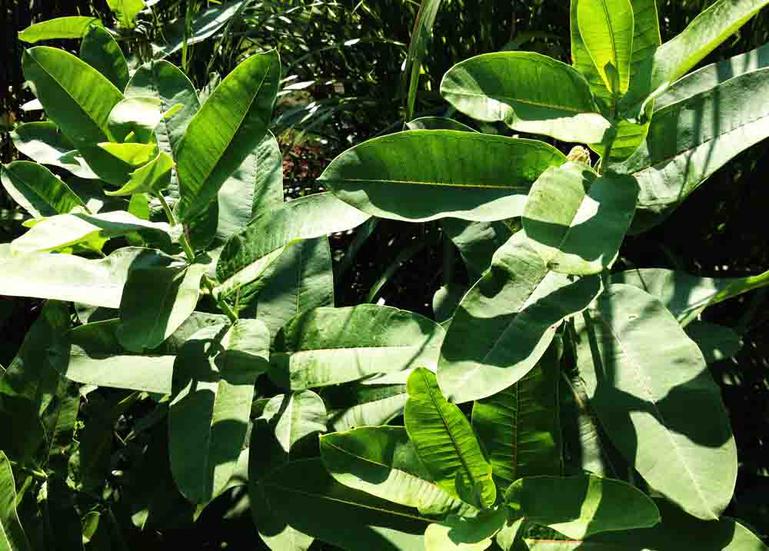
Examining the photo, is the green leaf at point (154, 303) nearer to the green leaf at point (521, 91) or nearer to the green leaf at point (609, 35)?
the green leaf at point (521, 91)

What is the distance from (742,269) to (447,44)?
763 millimetres

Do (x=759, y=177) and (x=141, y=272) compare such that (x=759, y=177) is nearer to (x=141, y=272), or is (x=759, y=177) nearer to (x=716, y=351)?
(x=716, y=351)

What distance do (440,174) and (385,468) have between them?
11.8 inches

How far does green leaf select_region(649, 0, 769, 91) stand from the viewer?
82cm

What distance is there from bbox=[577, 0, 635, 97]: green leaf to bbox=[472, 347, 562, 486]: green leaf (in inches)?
11.0

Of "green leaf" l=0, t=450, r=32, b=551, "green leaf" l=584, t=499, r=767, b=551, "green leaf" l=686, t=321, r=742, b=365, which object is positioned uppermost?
"green leaf" l=686, t=321, r=742, b=365

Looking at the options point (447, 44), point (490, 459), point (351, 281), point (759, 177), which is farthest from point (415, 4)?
point (490, 459)

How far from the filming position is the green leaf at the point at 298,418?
39.1 inches

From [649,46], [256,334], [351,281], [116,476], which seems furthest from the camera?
[351,281]

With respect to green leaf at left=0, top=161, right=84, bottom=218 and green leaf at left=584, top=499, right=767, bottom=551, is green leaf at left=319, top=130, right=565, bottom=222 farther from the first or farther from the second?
green leaf at left=0, top=161, right=84, bottom=218

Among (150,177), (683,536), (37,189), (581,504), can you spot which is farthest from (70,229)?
(683,536)

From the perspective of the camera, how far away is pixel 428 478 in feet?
2.89

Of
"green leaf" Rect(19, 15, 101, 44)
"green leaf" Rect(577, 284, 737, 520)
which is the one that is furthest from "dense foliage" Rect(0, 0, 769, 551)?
"green leaf" Rect(19, 15, 101, 44)

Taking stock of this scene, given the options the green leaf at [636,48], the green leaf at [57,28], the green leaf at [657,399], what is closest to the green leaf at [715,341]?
the green leaf at [657,399]
